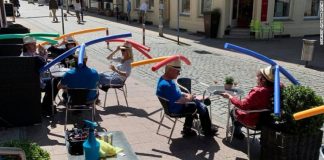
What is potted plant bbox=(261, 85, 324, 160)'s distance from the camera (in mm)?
4965

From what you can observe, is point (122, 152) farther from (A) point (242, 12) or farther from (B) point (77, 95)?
(A) point (242, 12)

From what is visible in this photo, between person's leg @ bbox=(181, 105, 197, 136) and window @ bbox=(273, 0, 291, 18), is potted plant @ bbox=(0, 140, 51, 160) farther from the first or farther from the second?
window @ bbox=(273, 0, 291, 18)

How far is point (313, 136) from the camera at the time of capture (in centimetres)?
504

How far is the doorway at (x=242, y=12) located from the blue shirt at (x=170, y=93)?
16.2 m

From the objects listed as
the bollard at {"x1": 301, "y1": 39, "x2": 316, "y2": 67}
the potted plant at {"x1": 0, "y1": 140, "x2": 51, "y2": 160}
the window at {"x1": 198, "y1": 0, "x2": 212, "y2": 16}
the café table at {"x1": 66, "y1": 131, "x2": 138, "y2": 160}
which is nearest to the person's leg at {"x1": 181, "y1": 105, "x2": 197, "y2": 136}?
the café table at {"x1": 66, "y1": 131, "x2": 138, "y2": 160}

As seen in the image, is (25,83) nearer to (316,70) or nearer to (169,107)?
(169,107)

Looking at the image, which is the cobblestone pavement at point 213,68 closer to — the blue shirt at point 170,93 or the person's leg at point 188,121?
the person's leg at point 188,121

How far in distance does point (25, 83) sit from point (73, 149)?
250 cm

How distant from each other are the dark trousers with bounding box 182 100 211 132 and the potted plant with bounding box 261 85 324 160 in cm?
138

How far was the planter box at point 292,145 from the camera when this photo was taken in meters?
4.99

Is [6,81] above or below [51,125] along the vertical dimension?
above

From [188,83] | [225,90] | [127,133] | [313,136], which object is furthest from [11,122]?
[313,136]

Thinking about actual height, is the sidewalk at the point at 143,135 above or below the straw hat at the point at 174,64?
below

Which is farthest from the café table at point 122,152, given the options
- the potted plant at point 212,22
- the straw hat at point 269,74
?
the potted plant at point 212,22
